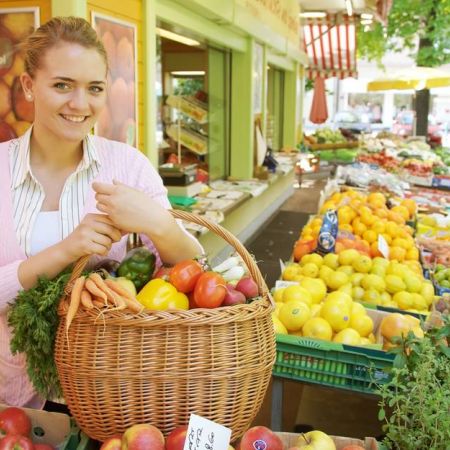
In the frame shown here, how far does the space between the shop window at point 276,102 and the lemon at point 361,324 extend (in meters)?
8.62

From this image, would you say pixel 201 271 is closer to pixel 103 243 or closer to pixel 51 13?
pixel 103 243

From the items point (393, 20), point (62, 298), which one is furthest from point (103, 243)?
point (393, 20)

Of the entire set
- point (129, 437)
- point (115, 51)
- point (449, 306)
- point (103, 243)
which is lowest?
point (449, 306)

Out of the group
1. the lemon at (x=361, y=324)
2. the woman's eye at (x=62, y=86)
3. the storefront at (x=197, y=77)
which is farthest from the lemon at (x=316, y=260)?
the woman's eye at (x=62, y=86)

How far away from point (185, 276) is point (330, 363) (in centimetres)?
119

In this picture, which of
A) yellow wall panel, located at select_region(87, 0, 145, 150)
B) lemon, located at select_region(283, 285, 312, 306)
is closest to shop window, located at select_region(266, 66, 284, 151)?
yellow wall panel, located at select_region(87, 0, 145, 150)

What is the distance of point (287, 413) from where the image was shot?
10.9 feet

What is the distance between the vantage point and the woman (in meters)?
1.51

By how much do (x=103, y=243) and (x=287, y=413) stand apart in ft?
7.08

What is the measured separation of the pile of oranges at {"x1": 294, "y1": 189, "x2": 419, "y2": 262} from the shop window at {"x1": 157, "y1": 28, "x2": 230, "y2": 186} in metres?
2.03

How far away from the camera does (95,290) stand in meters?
1.42

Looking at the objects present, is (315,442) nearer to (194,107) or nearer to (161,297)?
(161,297)

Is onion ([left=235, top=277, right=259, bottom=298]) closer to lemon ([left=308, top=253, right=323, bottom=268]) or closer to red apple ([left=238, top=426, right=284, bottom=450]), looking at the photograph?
red apple ([left=238, top=426, right=284, bottom=450])

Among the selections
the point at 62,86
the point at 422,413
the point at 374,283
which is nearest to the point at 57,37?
the point at 62,86
